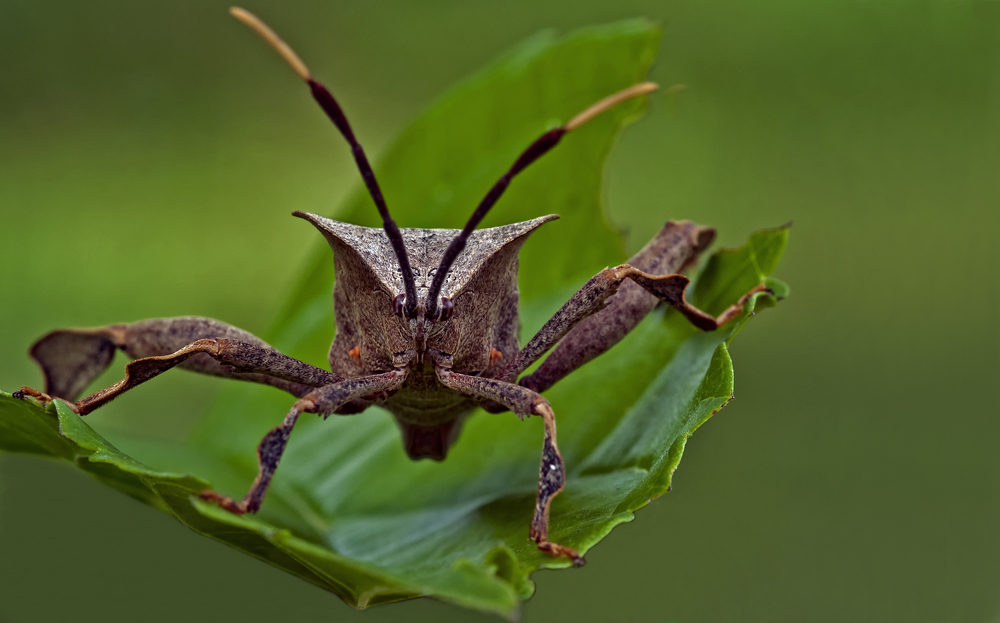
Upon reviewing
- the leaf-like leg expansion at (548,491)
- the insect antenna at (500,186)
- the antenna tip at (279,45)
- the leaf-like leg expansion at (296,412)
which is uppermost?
the antenna tip at (279,45)

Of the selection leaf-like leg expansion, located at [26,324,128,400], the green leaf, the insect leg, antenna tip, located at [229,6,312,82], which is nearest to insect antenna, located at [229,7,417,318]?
antenna tip, located at [229,6,312,82]

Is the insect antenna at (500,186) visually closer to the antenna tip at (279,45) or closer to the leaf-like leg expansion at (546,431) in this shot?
the leaf-like leg expansion at (546,431)

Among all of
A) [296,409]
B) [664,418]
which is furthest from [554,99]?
[296,409]

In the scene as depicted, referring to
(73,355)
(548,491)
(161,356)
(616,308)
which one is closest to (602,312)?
(616,308)

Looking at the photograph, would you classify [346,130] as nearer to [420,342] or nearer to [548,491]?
[420,342]

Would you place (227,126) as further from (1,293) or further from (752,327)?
(752,327)

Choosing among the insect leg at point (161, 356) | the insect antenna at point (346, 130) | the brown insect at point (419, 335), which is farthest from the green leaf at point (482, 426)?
the insect antenna at point (346, 130)
